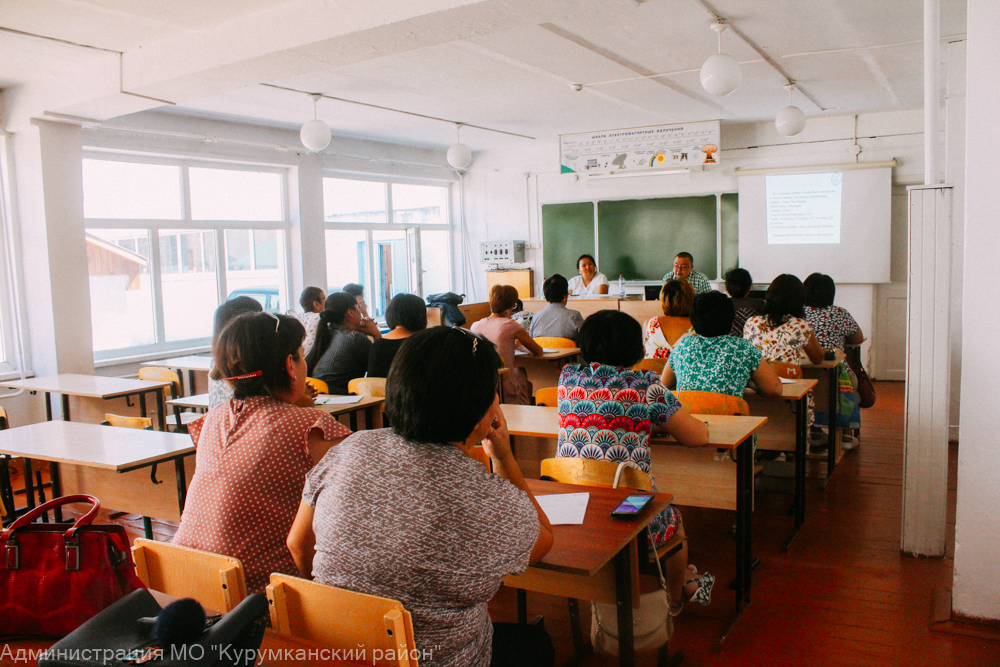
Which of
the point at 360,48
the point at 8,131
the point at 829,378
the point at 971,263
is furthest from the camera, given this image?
the point at 8,131

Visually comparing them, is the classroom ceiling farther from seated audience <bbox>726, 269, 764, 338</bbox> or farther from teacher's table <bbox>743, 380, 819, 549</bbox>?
teacher's table <bbox>743, 380, 819, 549</bbox>

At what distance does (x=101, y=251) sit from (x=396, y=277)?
3987mm

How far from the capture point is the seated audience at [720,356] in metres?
3.33

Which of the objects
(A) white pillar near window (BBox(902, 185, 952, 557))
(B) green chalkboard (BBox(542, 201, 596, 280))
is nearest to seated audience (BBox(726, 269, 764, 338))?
(A) white pillar near window (BBox(902, 185, 952, 557))

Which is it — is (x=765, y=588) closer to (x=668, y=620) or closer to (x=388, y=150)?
(x=668, y=620)

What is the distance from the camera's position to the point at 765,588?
3115mm

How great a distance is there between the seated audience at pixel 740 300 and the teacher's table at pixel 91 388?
13.0 feet

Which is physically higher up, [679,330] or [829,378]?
[679,330]

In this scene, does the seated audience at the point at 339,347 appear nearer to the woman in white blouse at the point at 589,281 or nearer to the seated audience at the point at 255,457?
the seated audience at the point at 255,457

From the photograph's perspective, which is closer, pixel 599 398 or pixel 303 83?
pixel 599 398

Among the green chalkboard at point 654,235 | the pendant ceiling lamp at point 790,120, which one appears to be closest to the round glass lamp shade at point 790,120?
the pendant ceiling lamp at point 790,120

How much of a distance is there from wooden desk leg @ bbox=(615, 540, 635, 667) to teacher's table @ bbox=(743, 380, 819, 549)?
1859 mm

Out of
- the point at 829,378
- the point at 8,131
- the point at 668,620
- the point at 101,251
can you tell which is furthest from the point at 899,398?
the point at 8,131

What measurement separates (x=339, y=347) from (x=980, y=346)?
3.30 m
